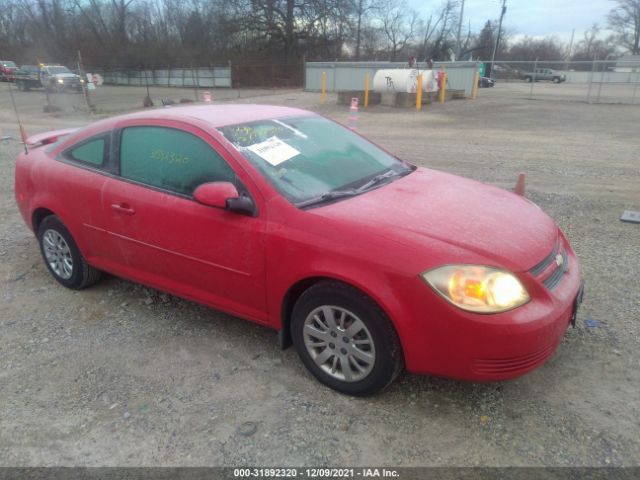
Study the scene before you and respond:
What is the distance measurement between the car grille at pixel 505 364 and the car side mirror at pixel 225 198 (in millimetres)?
1491

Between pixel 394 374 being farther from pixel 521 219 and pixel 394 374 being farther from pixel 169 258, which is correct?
pixel 169 258

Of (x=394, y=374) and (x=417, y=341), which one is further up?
(x=417, y=341)

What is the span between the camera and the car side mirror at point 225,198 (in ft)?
9.47

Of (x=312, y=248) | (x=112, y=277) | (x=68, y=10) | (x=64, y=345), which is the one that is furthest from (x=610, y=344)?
(x=68, y=10)

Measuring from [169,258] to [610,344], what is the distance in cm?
303

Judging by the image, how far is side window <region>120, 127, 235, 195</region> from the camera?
316 cm

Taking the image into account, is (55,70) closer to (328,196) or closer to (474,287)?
(328,196)

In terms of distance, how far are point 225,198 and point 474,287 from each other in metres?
1.46

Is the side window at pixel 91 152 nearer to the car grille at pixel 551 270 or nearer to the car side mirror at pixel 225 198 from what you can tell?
the car side mirror at pixel 225 198

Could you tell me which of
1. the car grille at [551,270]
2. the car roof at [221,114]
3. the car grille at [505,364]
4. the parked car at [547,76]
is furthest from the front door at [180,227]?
the parked car at [547,76]

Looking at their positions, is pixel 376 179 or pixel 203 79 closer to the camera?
pixel 376 179

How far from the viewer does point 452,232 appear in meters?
2.67

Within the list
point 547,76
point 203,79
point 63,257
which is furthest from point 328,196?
point 547,76

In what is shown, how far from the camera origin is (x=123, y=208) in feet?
11.5
